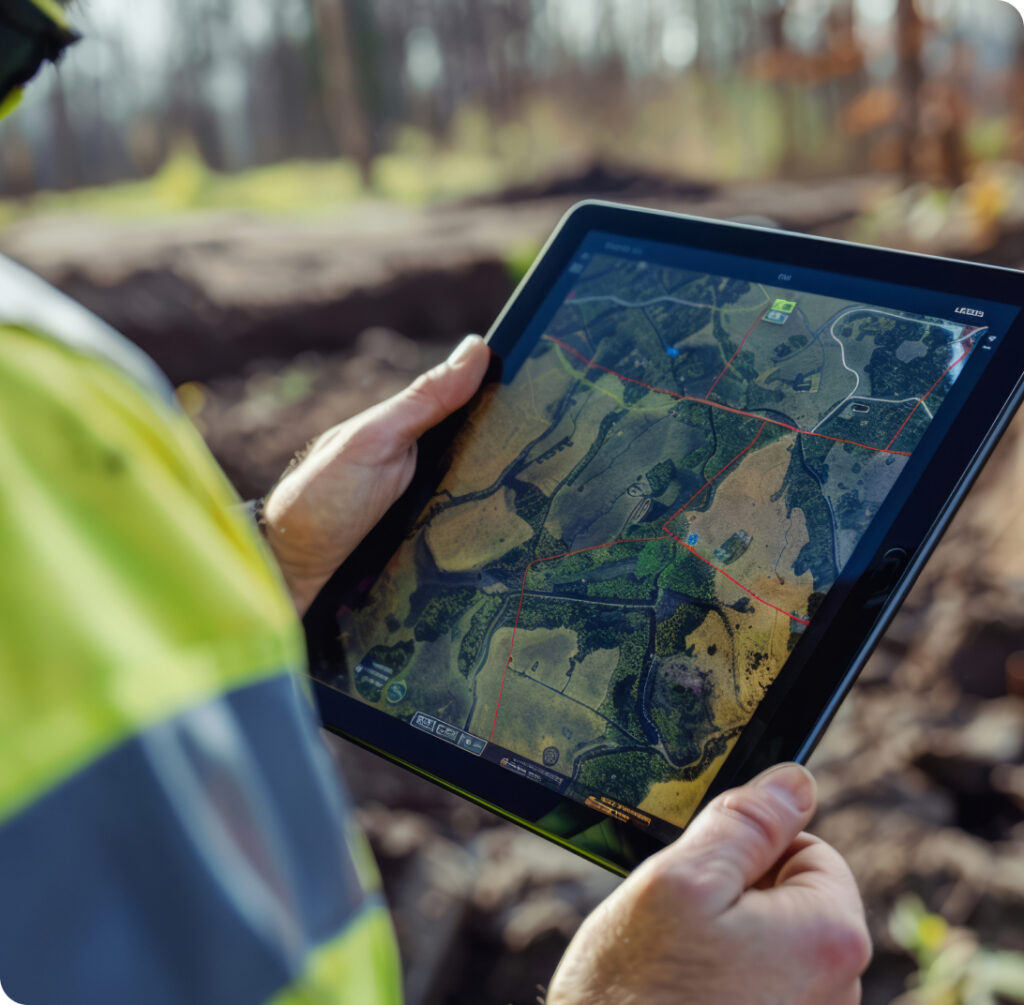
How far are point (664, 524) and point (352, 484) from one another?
1.82 ft

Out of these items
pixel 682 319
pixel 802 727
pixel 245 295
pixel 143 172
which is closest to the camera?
pixel 802 727

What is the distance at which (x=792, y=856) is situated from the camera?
37.9 inches

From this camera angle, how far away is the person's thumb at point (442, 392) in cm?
131

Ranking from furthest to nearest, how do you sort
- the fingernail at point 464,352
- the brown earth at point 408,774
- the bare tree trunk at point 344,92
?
the bare tree trunk at point 344,92
the brown earth at point 408,774
the fingernail at point 464,352

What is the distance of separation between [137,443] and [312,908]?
0.29 m

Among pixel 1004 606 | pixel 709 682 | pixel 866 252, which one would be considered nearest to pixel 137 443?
pixel 709 682

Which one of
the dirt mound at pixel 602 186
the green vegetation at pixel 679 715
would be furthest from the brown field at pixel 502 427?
the dirt mound at pixel 602 186

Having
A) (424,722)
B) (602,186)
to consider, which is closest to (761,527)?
(424,722)

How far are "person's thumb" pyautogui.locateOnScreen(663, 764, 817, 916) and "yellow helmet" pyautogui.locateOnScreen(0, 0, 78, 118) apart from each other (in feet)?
2.84

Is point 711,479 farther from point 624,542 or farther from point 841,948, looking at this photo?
point 841,948

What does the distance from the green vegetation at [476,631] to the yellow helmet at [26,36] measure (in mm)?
757

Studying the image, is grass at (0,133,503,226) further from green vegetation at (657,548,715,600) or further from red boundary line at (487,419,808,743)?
green vegetation at (657,548,715,600)

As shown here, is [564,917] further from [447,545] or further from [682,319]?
[682,319]

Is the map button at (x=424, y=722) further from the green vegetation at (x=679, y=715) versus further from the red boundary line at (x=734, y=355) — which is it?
the red boundary line at (x=734, y=355)
